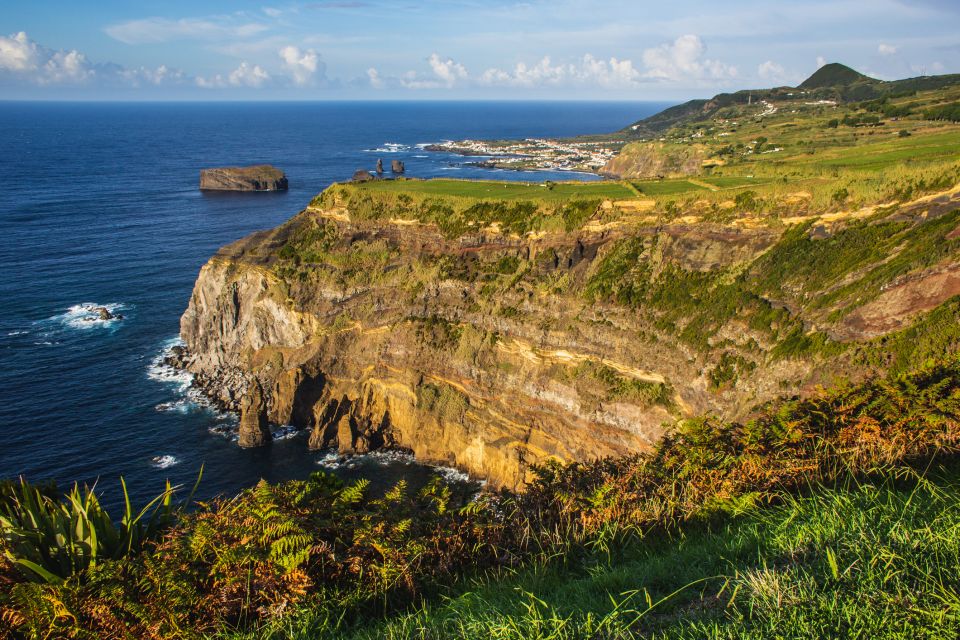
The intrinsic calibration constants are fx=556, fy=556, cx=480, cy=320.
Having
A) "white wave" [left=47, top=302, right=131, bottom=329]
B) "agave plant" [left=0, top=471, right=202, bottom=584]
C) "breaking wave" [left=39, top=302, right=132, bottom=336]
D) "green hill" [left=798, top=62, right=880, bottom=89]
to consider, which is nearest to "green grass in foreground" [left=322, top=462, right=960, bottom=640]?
"agave plant" [left=0, top=471, right=202, bottom=584]

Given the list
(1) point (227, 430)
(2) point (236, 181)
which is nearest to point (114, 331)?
(1) point (227, 430)

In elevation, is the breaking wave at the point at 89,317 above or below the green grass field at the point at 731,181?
below

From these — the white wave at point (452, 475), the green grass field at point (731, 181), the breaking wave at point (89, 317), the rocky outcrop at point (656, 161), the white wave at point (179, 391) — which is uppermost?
the rocky outcrop at point (656, 161)

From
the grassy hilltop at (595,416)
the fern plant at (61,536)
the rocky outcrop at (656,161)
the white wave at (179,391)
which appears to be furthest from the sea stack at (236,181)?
the fern plant at (61,536)

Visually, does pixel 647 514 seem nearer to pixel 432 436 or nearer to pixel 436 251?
pixel 432 436

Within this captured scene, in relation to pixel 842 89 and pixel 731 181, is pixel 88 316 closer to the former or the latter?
pixel 731 181

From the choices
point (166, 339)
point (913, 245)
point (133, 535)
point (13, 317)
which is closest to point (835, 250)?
point (913, 245)

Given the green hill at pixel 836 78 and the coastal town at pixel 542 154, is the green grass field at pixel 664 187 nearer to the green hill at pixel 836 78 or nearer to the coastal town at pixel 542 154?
the coastal town at pixel 542 154
